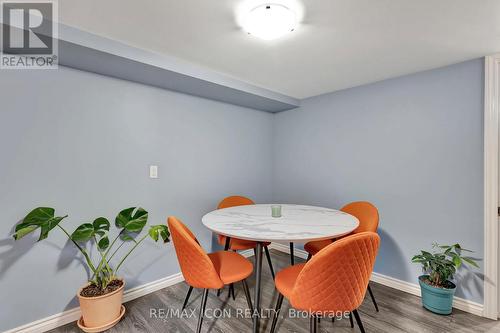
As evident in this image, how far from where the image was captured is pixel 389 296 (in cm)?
217

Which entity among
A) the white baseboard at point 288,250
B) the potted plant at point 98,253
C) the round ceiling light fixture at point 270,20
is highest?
the round ceiling light fixture at point 270,20

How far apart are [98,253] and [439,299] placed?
9.43 feet

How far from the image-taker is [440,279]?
192 cm

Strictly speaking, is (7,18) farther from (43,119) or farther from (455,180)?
(455,180)

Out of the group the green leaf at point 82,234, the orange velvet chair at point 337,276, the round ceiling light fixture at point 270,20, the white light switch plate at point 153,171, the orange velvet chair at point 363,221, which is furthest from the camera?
the white light switch plate at point 153,171

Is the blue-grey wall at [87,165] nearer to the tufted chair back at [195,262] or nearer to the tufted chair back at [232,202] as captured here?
the tufted chair back at [232,202]

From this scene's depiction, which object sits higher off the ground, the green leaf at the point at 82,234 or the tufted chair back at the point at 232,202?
the tufted chair back at the point at 232,202

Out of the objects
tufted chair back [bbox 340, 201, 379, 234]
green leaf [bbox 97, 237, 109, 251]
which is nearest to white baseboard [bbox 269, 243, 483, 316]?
tufted chair back [bbox 340, 201, 379, 234]

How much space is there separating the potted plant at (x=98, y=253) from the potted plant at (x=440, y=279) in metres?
2.19

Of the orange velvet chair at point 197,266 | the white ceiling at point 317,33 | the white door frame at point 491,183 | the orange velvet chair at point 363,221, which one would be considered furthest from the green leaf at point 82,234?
the white door frame at point 491,183

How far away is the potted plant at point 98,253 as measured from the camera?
5.11ft

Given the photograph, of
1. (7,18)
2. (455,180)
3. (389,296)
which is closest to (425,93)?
(455,180)

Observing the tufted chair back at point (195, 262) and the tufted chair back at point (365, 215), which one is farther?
the tufted chair back at point (365, 215)

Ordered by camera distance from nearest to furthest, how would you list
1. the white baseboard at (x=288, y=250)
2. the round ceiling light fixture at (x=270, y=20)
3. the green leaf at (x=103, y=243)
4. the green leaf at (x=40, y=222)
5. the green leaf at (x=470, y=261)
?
the round ceiling light fixture at (x=270, y=20) < the green leaf at (x=40, y=222) < the green leaf at (x=470, y=261) < the green leaf at (x=103, y=243) < the white baseboard at (x=288, y=250)
